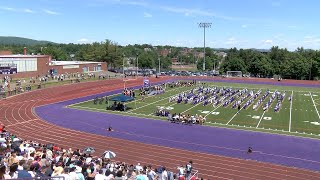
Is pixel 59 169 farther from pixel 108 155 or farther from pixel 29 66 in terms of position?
pixel 29 66

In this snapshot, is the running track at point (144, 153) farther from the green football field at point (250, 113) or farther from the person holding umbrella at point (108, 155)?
the green football field at point (250, 113)

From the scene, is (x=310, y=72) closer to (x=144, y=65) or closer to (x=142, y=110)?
(x=144, y=65)

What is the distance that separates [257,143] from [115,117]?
14503mm

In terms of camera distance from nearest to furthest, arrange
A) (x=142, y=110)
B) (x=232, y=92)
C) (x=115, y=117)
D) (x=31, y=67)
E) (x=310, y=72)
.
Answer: (x=115, y=117), (x=142, y=110), (x=232, y=92), (x=31, y=67), (x=310, y=72)

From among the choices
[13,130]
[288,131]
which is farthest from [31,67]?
[288,131]

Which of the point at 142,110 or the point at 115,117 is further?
the point at 142,110

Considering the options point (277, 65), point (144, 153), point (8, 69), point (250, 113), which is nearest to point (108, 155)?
point (144, 153)

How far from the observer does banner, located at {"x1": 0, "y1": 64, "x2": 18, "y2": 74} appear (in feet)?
193

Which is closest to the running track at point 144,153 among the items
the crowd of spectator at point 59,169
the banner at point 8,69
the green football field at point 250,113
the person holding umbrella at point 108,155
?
the crowd of spectator at point 59,169

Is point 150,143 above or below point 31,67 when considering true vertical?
below

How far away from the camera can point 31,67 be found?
67.3 m

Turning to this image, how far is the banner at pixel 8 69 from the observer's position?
193 feet

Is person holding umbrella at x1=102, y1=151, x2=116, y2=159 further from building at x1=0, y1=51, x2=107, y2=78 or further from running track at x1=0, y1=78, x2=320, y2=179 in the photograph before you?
building at x1=0, y1=51, x2=107, y2=78

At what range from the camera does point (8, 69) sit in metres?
59.6
